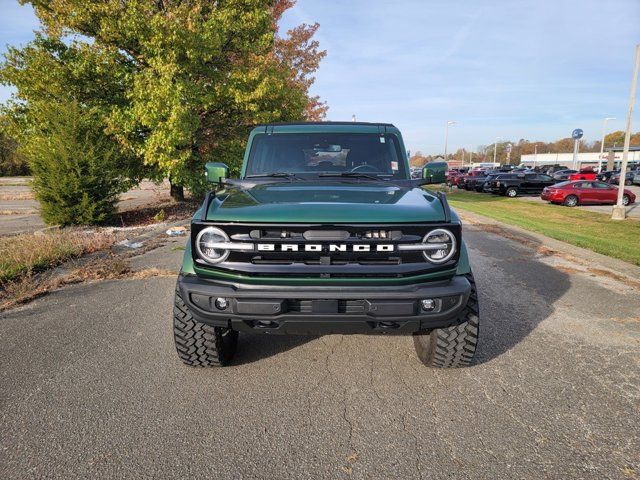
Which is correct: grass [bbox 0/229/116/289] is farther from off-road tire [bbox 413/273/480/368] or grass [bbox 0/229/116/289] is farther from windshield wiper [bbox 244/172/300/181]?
off-road tire [bbox 413/273/480/368]

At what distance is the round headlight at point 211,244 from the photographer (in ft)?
9.06

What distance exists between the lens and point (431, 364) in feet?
10.9

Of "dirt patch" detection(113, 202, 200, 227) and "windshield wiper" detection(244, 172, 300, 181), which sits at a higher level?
"windshield wiper" detection(244, 172, 300, 181)

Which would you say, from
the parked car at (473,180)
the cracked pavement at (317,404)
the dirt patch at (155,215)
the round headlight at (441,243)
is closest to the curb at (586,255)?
the cracked pavement at (317,404)

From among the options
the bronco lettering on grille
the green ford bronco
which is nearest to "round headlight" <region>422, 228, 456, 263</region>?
the green ford bronco

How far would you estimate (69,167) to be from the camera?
10.9 meters

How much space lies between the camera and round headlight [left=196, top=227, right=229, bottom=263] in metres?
2.76

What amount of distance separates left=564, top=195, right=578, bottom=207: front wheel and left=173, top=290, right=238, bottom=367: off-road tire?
22.7m

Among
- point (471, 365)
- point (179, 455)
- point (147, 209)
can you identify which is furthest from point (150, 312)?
point (147, 209)

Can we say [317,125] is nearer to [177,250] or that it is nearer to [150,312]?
[150,312]

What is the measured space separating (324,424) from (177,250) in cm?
636

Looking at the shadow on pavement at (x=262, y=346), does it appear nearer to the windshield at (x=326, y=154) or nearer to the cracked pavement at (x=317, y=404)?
the cracked pavement at (x=317, y=404)

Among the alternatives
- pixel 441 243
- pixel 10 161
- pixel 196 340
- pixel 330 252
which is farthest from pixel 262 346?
pixel 10 161

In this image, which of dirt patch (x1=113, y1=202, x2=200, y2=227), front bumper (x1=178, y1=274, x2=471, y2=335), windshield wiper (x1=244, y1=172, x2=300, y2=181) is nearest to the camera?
front bumper (x1=178, y1=274, x2=471, y2=335)
